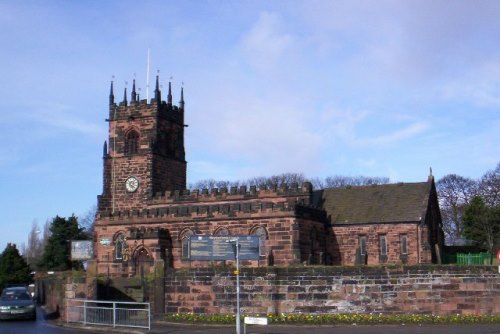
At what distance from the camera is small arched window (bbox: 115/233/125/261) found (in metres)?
49.9

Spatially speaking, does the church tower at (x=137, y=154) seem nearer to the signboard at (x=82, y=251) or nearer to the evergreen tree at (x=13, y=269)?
the signboard at (x=82, y=251)

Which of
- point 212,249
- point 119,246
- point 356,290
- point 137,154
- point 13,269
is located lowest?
point 356,290

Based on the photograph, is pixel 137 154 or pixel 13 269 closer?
pixel 137 154

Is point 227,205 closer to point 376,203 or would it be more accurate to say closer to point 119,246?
point 119,246

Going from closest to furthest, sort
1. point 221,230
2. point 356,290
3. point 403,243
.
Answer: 1. point 356,290
2. point 221,230
3. point 403,243

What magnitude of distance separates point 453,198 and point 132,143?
46.6 metres

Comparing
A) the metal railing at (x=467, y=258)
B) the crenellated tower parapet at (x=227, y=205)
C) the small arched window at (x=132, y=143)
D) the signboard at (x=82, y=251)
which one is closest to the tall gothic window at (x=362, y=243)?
the crenellated tower parapet at (x=227, y=205)

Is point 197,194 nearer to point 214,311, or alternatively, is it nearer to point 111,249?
point 111,249

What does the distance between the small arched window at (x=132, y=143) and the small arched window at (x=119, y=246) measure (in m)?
9.02

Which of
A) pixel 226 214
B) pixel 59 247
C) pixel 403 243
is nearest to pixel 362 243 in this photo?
pixel 403 243

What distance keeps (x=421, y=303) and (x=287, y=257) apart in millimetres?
19411

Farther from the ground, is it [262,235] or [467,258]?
[262,235]

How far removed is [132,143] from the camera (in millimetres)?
57219

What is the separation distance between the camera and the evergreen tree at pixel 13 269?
69.2 metres
